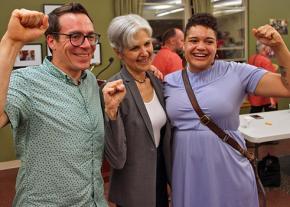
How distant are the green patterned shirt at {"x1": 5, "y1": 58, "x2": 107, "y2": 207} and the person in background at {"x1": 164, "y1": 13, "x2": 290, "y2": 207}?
0.52 meters

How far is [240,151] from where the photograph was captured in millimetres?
1626

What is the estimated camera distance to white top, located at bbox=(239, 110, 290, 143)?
9.57 feet

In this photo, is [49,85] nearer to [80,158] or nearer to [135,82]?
[80,158]

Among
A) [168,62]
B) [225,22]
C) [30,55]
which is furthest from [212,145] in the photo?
[225,22]

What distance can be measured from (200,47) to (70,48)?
66 centimetres

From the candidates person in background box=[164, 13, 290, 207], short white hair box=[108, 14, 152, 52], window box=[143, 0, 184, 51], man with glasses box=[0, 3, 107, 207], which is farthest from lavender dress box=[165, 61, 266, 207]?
window box=[143, 0, 184, 51]

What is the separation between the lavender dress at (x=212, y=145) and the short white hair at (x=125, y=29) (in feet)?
1.13

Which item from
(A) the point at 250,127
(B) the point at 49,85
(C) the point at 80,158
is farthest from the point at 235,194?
(A) the point at 250,127

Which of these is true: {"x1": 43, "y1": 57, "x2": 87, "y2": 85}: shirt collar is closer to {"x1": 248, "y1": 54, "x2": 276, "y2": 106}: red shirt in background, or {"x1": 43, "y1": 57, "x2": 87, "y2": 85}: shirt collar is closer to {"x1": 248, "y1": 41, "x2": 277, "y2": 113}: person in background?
{"x1": 248, "y1": 54, "x2": 276, "y2": 106}: red shirt in background

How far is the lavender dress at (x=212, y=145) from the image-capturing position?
5.16ft

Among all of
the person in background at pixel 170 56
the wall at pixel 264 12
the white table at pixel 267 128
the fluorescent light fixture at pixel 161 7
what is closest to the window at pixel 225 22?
the fluorescent light fixture at pixel 161 7

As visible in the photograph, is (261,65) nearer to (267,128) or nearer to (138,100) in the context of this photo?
(267,128)

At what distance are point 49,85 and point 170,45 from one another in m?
3.35

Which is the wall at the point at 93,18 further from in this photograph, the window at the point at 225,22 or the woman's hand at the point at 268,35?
the woman's hand at the point at 268,35
